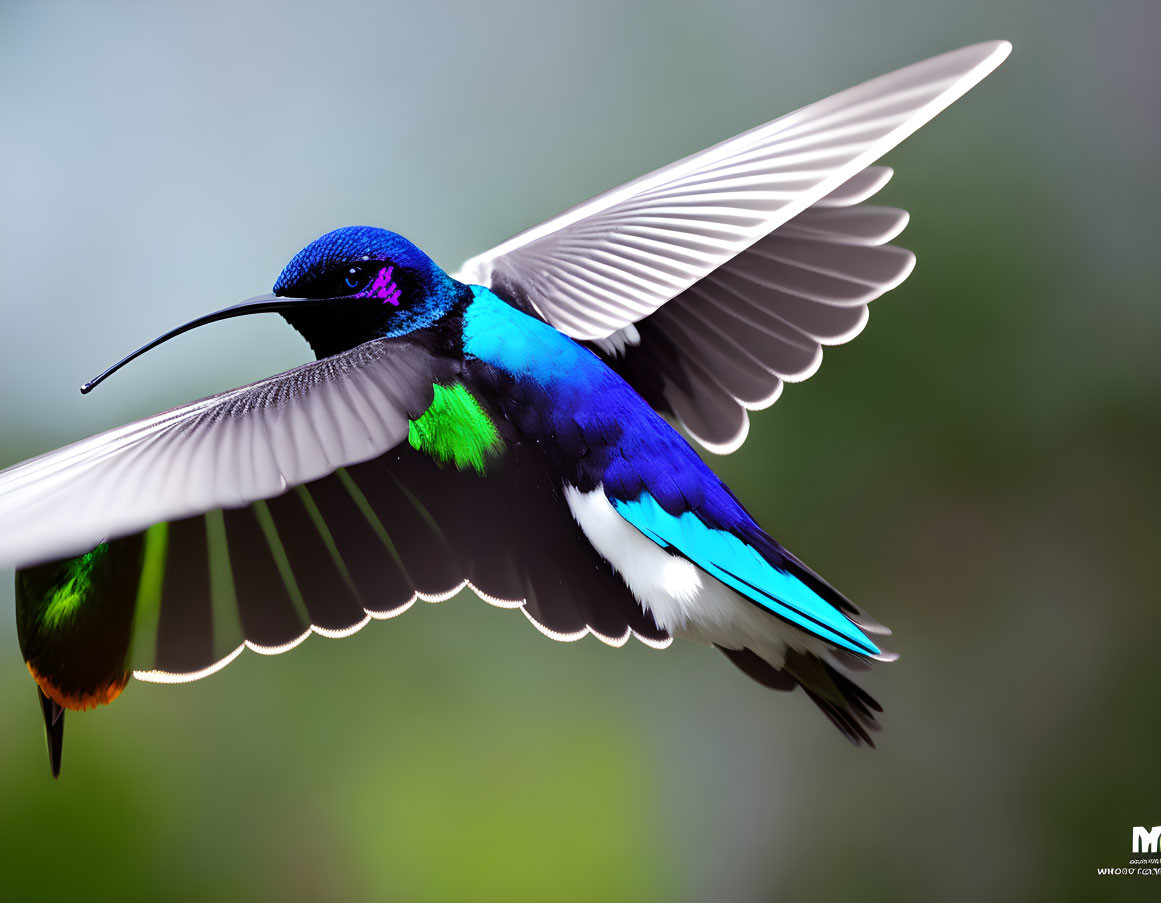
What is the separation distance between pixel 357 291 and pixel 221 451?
0.34 ft

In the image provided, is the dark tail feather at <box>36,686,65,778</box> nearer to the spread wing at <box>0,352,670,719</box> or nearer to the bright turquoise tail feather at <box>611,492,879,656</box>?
the spread wing at <box>0,352,670,719</box>

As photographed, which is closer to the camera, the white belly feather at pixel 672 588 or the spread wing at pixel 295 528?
the spread wing at pixel 295 528

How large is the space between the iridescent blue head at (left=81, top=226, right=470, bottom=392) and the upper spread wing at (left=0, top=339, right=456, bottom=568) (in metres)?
0.03

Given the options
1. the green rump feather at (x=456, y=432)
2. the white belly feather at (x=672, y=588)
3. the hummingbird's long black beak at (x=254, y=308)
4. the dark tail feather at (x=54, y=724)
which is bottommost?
the white belly feather at (x=672, y=588)

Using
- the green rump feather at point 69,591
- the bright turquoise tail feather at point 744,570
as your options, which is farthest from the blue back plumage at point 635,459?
the green rump feather at point 69,591

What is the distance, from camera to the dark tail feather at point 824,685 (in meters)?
0.46

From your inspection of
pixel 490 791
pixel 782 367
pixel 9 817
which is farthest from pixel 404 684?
pixel 782 367

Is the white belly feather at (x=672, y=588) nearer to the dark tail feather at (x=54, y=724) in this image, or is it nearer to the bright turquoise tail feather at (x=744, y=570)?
the bright turquoise tail feather at (x=744, y=570)

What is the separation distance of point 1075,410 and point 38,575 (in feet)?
3.14

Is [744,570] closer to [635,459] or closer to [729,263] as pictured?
[635,459]

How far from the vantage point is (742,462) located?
1012 millimetres

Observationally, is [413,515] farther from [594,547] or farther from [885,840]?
[885,840]

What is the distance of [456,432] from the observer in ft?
1.39

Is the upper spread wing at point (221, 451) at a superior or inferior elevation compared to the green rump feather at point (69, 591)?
superior
